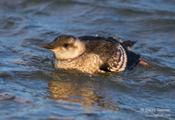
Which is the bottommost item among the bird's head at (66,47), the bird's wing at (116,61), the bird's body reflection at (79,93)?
the bird's body reflection at (79,93)

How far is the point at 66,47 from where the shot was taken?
487 inches

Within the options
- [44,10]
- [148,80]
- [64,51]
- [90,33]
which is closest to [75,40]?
[64,51]

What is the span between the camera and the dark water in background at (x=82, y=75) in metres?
10.5

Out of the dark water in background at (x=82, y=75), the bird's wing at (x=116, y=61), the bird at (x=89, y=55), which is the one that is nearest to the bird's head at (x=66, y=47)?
the bird at (x=89, y=55)

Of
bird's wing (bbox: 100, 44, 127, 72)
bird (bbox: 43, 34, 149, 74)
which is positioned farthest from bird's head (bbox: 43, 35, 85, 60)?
bird's wing (bbox: 100, 44, 127, 72)

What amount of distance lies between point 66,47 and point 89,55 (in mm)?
416

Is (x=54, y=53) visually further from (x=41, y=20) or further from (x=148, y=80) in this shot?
(x=41, y=20)

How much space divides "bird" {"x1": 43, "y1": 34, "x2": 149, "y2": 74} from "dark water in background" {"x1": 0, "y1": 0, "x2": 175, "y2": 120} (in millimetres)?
182

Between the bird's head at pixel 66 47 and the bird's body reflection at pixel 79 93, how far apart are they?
500 mm

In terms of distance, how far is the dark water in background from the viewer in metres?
10.5

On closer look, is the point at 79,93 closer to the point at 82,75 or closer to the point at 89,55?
the point at 82,75

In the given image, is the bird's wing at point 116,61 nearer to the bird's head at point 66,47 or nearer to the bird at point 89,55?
the bird at point 89,55

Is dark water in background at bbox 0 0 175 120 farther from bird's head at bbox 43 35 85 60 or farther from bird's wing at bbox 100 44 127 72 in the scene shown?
bird's head at bbox 43 35 85 60

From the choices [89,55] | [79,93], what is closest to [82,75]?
[89,55]
